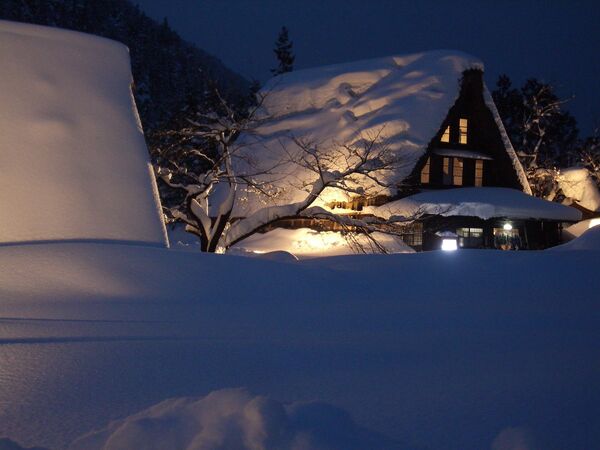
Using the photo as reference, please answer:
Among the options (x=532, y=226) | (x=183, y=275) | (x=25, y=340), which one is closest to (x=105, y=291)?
A: (x=183, y=275)

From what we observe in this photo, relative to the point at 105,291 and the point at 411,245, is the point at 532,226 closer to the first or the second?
the point at 411,245

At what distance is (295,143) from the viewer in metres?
21.0

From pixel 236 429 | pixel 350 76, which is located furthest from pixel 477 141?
pixel 236 429

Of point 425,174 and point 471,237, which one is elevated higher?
point 425,174

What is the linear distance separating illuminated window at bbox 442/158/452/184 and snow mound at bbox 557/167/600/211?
8.44 metres

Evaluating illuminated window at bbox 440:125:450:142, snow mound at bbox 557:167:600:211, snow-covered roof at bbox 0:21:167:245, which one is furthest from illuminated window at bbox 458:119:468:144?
snow-covered roof at bbox 0:21:167:245

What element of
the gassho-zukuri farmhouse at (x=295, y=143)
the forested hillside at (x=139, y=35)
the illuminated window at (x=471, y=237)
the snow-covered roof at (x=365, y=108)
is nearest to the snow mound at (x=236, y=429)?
the gassho-zukuri farmhouse at (x=295, y=143)

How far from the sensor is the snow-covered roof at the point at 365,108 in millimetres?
21734

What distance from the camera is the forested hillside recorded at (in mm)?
66294

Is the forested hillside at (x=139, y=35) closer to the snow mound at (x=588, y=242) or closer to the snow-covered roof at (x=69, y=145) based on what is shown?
the snow-covered roof at (x=69, y=145)

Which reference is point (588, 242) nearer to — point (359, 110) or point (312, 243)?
point (312, 243)

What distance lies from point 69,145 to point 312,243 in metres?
12.5

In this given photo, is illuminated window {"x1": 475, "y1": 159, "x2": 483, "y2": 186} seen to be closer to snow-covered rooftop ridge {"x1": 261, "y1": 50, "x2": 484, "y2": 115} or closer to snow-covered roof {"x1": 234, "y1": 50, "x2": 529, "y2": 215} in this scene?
snow-covered roof {"x1": 234, "y1": 50, "x2": 529, "y2": 215}

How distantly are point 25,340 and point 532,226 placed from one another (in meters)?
22.4
